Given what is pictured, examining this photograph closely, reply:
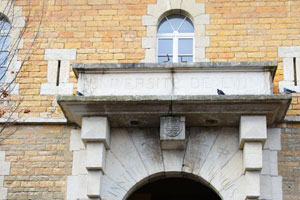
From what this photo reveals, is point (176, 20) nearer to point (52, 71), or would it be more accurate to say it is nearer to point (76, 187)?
point (52, 71)

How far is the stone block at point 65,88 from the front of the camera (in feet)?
39.1

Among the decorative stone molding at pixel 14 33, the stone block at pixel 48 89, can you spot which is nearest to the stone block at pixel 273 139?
the stone block at pixel 48 89

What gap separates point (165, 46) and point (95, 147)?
263 centimetres

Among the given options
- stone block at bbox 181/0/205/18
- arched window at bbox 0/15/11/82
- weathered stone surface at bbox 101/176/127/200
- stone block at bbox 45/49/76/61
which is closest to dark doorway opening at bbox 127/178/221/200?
weathered stone surface at bbox 101/176/127/200

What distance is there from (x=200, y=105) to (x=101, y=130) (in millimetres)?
1618

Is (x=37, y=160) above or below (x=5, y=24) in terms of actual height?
below

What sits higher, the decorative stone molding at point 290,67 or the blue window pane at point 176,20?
the blue window pane at point 176,20

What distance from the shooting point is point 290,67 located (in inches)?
464

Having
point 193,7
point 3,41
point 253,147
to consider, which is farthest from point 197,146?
point 3,41

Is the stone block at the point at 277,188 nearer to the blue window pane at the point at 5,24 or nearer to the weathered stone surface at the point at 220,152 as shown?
the weathered stone surface at the point at 220,152

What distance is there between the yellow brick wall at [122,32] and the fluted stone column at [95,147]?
1229 millimetres

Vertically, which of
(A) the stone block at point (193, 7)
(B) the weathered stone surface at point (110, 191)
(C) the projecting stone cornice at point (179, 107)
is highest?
(A) the stone block at point (193, 7)

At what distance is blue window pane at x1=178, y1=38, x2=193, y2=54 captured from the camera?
483 inches

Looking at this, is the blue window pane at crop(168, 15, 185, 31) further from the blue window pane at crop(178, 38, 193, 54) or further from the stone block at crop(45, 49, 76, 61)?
the stone block at crop(45, 49, 76, 61)
